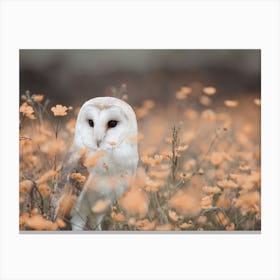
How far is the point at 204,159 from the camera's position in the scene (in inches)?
84.9

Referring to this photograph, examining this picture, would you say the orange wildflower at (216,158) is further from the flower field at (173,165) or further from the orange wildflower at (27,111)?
the orange wildflower at (27,111)

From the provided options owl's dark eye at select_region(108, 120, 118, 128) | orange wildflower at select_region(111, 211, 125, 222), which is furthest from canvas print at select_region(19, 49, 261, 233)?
owl's dark eye at select_region(108, 120, 118, 128)

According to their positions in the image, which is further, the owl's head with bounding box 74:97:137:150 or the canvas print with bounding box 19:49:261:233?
the canvas print with bounding box 19:49:261:233

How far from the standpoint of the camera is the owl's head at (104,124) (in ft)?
6.52

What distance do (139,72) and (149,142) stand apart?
0.31 m

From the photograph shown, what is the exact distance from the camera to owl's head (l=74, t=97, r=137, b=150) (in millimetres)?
1988

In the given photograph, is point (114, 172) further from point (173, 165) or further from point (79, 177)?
point (173, 165)

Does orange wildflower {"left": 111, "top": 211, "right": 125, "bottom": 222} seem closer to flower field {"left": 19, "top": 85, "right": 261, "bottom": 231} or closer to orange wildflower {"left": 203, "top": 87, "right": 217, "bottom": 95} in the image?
flower field {"left": 19, "top": 85, "right": 261, "bottom": 231}

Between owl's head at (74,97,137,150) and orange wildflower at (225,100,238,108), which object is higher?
orange wildflower at (225,100,238,108)

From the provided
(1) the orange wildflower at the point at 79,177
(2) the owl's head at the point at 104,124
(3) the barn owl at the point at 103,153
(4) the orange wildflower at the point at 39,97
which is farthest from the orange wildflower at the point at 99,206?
(4) the orange wildflower at the point at 39,97

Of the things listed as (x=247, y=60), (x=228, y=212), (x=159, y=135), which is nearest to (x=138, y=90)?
(x=159, y=135)
